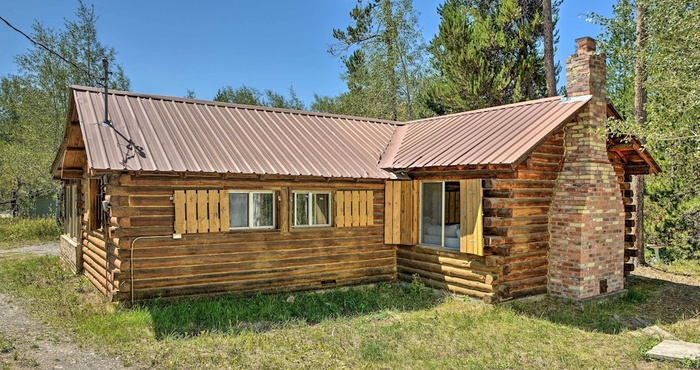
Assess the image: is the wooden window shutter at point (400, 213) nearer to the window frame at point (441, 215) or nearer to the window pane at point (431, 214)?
the window frame at point (441, 215)

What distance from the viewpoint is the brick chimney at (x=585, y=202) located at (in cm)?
997

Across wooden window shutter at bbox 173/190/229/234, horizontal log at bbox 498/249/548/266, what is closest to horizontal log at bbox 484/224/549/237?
horizontal log at bbox 498/249/548/266

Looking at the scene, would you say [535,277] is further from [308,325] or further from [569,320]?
[308,325]

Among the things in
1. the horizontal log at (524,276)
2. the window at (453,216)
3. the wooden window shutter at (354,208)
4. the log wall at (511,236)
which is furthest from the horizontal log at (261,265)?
the horizontal log at (524,276)

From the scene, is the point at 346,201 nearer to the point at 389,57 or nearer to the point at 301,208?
the point at 301,208

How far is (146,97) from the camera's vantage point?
11.6 metres

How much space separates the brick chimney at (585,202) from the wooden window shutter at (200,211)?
22.7 ft

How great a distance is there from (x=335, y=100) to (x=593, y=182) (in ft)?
106

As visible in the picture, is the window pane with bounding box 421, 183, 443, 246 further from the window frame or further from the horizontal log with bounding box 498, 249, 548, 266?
the horizontal log with bounding box 498, 249, 548, 266

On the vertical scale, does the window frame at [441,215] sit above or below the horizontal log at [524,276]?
above

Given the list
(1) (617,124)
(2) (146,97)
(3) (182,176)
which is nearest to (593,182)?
(1) (617,124)

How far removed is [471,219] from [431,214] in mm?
1713

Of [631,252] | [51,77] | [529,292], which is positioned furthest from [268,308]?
[51,77]

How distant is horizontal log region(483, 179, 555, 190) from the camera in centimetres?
954
